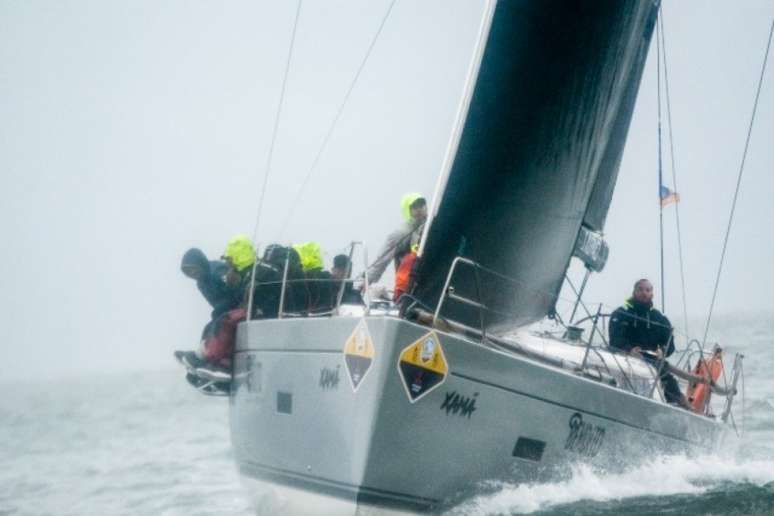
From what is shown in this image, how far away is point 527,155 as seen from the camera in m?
7.59

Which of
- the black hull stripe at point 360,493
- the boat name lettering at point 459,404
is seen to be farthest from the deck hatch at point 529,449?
the black hull stripe at point 360,493

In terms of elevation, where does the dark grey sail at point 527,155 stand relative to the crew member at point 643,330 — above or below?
above

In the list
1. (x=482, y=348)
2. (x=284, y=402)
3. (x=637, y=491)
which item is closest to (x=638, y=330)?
(x=637, y=491)

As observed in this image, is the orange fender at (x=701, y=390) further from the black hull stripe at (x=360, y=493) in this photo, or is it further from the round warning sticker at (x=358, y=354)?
the round warning sticker at (x=358, y=354)

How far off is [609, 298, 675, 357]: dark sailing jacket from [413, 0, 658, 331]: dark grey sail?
74.2 inches


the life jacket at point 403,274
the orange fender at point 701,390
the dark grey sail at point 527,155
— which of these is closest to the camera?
the dark grey sail at point 527,155

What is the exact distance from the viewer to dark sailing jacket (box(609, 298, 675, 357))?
10.1 m

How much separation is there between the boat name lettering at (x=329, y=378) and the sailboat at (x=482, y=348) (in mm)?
16

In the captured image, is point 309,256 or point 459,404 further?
point 309,256

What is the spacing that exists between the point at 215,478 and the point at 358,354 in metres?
7.78

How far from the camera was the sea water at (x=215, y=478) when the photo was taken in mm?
7301

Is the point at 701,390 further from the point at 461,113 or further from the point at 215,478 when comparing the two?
the point at 215,478

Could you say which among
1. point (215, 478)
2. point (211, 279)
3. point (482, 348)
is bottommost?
point (215, 478)

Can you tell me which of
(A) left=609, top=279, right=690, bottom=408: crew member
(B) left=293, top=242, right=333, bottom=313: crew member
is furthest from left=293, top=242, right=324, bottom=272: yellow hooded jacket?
(A) left=609, top=279, right=690, bottom=408: crew member
